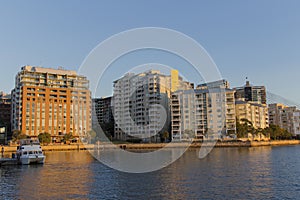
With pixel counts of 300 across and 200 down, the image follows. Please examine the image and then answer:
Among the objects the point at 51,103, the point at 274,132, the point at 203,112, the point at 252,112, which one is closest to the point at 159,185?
the point at 51,103

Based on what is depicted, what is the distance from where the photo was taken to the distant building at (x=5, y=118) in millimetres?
136000

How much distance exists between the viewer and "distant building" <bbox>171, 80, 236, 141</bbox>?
477 ft

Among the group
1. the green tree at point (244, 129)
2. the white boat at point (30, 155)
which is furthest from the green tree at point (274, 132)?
the white boat at point (30, 155)

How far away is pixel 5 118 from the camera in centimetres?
15625

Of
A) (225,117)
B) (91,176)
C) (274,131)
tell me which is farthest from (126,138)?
(91,176)

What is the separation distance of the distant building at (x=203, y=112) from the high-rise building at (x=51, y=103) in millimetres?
38430

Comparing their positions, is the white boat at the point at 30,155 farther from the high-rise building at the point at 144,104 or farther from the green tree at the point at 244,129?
the green tree at the point at 244,129

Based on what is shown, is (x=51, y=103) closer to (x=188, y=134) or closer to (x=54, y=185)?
(x=188, y=134)

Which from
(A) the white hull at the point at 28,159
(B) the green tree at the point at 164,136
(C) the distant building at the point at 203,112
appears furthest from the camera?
(C) the distant building at the point at 203,112

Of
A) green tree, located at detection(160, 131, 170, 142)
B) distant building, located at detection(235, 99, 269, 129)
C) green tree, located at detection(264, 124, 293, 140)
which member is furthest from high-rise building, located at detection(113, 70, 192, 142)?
green tree, located at detection(264, 124, 293, 140)

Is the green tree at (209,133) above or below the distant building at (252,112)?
below

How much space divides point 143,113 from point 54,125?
4167cm

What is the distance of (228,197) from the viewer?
1126 inches

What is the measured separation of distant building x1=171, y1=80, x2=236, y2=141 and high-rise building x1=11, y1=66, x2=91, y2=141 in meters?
38.4
